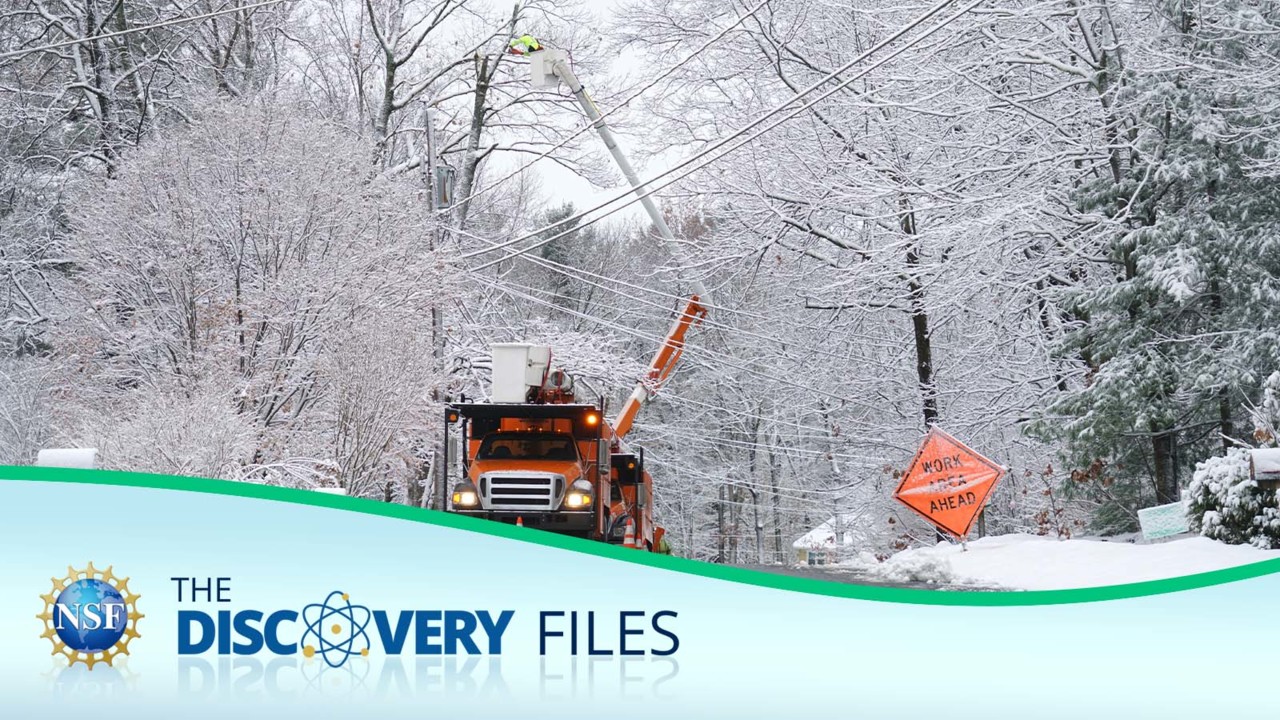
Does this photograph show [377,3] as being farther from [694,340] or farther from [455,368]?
[694,340]

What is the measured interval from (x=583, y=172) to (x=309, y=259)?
1232cm

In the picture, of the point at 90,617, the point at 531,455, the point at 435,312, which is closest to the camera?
the point at 90,617

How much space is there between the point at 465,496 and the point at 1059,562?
7.30 m

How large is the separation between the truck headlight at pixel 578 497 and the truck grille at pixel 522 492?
5.5 inches

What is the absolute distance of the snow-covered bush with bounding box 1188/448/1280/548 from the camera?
1159 cm

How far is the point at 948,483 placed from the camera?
1638cm

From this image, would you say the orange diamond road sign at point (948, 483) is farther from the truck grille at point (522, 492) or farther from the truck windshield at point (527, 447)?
the truck windshield at point (527, 447)

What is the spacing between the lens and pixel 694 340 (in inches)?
1815

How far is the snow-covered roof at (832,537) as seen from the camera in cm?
3612

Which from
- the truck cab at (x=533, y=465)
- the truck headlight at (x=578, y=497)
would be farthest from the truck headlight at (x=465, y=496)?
the truck headlight at (x=578, y=497)

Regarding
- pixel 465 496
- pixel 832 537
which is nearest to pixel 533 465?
pixel 465 496

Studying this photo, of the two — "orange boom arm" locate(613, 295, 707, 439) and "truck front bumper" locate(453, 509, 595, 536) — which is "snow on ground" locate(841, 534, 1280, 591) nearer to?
"truck front bumper" locate(453, 509, 595, 536)

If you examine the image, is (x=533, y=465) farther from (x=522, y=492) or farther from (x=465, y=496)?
(x=465, y=496)

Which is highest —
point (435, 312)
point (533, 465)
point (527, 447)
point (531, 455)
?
point (435, 312)
